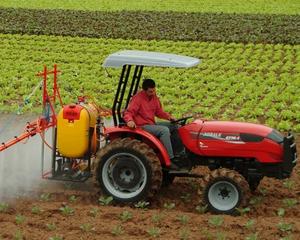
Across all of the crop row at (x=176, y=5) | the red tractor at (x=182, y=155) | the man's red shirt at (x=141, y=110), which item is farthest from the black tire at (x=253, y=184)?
the crop row at (x=176, y=5)

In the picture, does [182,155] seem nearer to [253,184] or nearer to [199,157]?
[199,157]

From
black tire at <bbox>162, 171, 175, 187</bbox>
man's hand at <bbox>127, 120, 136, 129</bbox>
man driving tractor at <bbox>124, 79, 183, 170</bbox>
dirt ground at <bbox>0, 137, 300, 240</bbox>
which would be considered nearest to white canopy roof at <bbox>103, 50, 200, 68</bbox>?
man driving tractor at <bbox>124, 79, 183, 170</bbox>

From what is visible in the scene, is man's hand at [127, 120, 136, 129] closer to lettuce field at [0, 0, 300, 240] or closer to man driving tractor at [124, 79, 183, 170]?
man driving tractor at [124, 79, 183, 170]

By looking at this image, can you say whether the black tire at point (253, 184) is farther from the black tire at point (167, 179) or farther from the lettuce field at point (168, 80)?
the black tire at point (167, 179)

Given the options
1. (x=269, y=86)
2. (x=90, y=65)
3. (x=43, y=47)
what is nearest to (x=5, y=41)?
(x=43, y=47)

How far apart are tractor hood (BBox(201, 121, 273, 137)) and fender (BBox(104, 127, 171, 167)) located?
59cm

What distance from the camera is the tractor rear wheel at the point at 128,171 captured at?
29.5 feet

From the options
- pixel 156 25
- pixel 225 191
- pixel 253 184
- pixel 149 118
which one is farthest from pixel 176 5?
pixel 225 191

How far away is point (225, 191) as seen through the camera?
891cm

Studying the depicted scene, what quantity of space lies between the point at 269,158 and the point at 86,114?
2497 mm

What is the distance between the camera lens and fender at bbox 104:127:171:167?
9062mm

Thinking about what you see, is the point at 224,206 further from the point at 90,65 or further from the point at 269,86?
the point at 90,65

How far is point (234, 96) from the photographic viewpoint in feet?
56.5

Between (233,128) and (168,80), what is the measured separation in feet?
32.1
